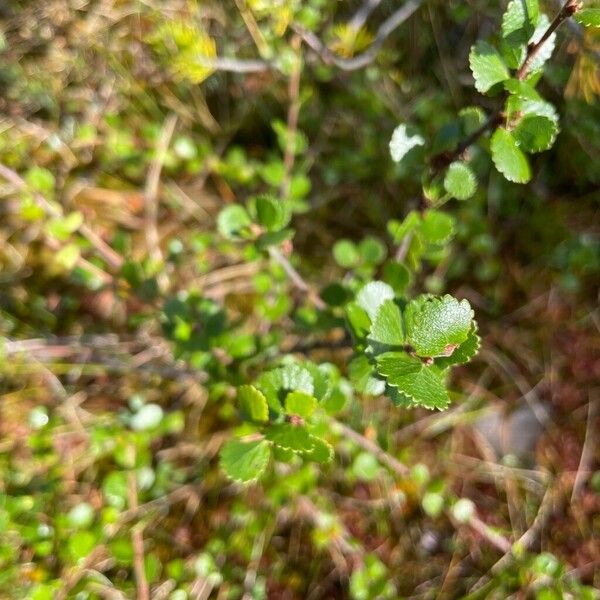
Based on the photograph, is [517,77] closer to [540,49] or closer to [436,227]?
[540,49]

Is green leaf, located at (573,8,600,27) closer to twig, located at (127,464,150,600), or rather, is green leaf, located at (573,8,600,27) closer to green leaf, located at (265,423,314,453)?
green leaf, located at (265,423,314,453)

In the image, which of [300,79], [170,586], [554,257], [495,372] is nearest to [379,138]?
[300,79]

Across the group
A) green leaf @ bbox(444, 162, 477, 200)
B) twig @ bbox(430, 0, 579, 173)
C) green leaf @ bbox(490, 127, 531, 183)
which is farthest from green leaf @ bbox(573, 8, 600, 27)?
green leaf @ bbox(444, 162, 477, 200)

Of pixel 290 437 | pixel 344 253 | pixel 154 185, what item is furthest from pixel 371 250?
pixel 154 185

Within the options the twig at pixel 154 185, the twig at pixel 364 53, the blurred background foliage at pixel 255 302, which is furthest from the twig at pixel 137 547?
the twig at pixel 364 53

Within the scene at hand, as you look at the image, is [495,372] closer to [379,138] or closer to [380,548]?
[380,548]
